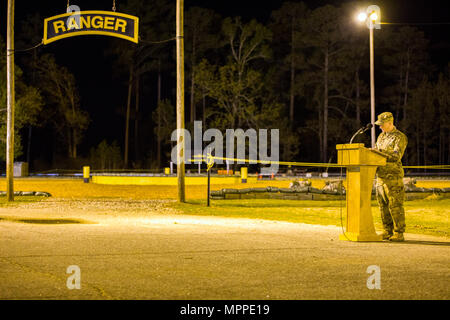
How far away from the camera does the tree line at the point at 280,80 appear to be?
47.3 m

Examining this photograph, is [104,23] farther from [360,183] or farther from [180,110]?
[360,183]

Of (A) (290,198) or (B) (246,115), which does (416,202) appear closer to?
(A) (290,198)

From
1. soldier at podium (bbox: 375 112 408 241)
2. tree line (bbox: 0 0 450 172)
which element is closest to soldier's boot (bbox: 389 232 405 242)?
soldier at podium (bbox: 375 112 408 241)

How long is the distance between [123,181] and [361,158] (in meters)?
27.8

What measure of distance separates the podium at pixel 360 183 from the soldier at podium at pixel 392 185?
0.27 m

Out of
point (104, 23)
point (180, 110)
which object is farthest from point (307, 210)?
point (104, 23)

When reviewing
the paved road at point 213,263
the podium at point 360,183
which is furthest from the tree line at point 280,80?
the podium at point 360,183

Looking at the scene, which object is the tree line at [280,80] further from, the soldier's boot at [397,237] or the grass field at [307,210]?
the soldier's boot at [397,237]

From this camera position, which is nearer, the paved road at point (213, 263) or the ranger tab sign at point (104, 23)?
the paved road at point (213, 263)

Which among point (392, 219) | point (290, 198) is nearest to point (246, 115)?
point (290, 198)

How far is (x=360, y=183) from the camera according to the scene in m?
9.23

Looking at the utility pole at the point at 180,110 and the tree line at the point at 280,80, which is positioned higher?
the tree line at the point at 280,80

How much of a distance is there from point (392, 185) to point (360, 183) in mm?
689

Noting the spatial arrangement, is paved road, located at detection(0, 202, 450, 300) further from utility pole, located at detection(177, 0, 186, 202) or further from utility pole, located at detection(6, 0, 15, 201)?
utility pole, located at detection(6, 0, 15, 201)
